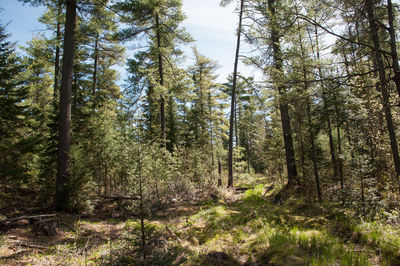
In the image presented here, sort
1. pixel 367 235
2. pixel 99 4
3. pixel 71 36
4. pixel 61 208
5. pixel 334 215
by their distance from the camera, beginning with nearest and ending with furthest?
pixel 367 235 < pixel 334 215 < pixel 61 208 < pixel 71 36 < pixel 99 4

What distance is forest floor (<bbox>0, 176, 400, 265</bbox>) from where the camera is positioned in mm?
3277

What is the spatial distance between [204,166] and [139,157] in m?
8.32

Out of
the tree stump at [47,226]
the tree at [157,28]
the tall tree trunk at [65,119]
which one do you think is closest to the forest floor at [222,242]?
the tree stump at [47,226]

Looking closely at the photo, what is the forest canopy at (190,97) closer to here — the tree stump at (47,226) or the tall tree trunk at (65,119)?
the tall tree trunk at (65,119)

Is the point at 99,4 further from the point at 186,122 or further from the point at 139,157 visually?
the point at 186,122

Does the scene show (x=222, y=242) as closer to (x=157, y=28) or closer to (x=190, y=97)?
(x=190, y=97)

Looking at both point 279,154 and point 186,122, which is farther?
point 186,122

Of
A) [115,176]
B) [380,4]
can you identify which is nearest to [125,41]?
[115,176]

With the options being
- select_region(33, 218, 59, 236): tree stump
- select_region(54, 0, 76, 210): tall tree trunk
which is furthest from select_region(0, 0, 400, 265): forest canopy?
select_region(33, 218, 59, 236): tree stump

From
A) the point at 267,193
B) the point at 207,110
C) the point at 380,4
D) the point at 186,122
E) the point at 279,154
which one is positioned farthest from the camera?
the point at 186,122

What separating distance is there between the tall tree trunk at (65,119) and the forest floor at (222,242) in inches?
30.8

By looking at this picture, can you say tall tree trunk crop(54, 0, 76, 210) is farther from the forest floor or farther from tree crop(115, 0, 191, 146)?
tree crop(115, 0, 191, 146)

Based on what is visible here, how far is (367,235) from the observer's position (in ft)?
12.7

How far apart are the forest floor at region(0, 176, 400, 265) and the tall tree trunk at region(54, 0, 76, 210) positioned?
2.56 ft
